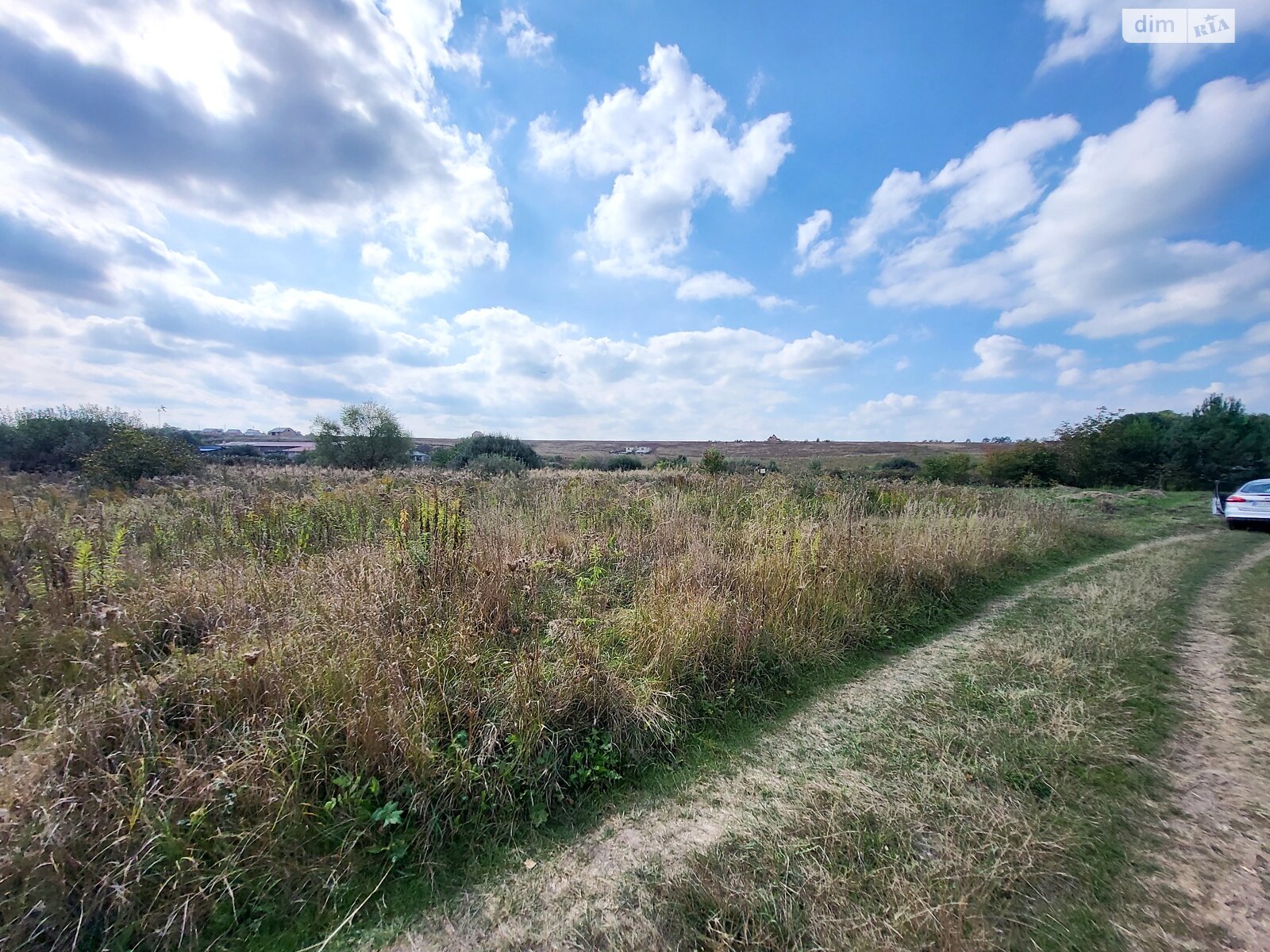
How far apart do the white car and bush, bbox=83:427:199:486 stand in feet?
91.1

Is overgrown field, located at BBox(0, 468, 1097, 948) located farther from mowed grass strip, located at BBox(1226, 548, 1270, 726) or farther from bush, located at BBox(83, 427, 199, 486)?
bush, located at BBox(83, 427, 199, 486)

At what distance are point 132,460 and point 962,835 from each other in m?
16.0

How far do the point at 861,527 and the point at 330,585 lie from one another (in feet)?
22.8

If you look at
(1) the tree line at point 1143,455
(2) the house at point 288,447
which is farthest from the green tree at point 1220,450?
(2) the house at point 288,447

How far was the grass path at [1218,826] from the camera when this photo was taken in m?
1.95

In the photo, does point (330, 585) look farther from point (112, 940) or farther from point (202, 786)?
point (112, 940)

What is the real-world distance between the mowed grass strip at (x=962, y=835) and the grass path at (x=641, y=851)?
2.8 inches

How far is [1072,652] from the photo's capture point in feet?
15.2

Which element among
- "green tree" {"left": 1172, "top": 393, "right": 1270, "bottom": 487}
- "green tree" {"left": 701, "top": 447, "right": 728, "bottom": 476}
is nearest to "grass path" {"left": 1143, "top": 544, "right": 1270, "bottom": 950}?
"green tree" {"left": 701, "top": 447, "right": 728, "bottom": 476}

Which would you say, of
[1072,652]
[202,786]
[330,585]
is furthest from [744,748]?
[1072,652]

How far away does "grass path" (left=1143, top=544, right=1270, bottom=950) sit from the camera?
6.41 feet

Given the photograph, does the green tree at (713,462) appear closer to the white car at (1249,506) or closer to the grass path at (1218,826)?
the white car at (1249,506)

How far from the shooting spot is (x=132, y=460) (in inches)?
428

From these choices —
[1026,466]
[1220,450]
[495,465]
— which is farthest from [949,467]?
[495,465]
